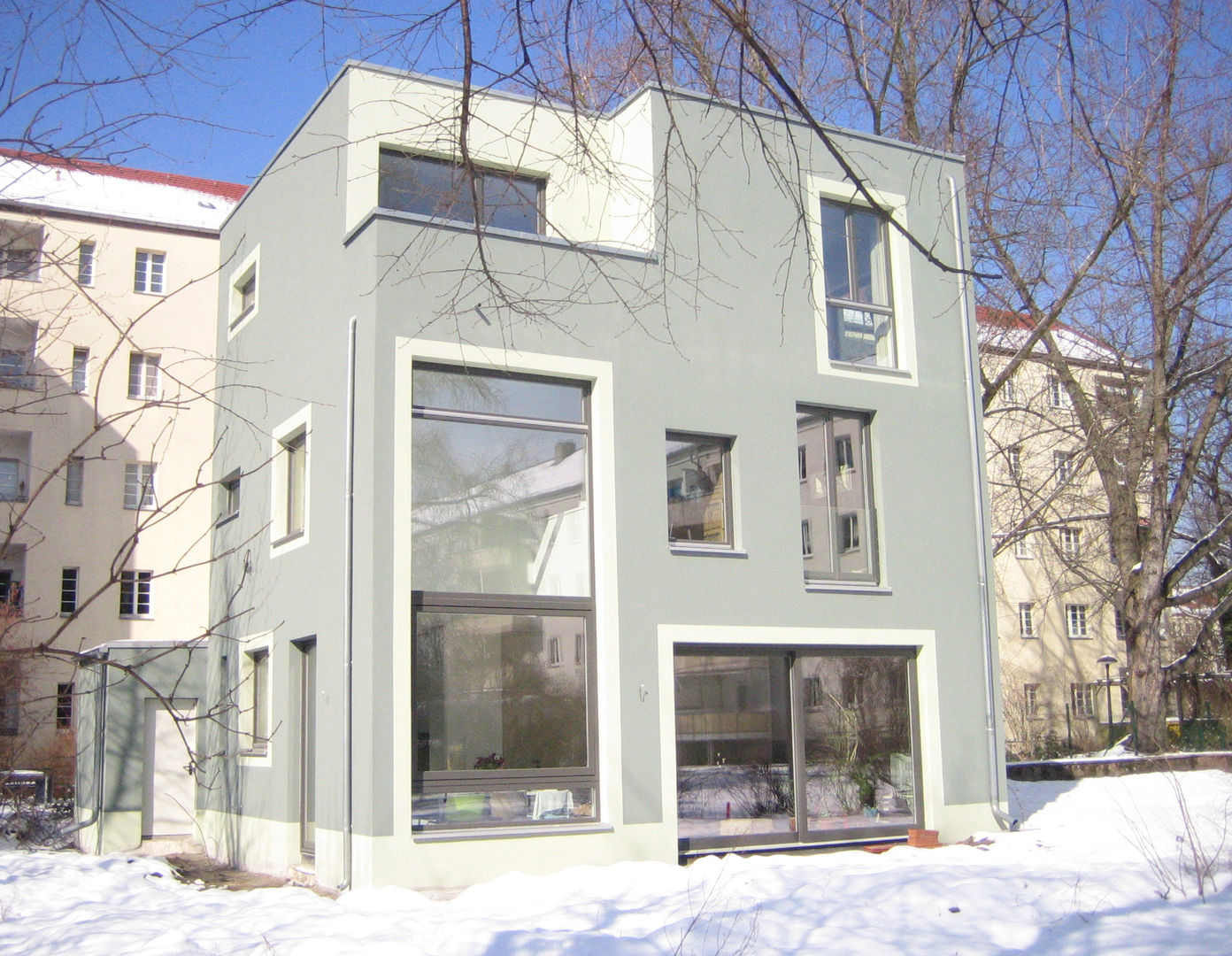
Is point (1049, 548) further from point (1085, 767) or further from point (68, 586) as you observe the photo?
point (68, 586)

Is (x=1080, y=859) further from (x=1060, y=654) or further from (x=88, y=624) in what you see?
(x=1060, y=654)

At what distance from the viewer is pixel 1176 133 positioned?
1705 cm

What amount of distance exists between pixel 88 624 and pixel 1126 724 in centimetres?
2600

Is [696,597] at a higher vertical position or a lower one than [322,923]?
higher

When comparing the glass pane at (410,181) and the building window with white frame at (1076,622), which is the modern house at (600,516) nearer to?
the glass pane at (410,181)

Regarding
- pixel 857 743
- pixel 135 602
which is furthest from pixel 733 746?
pixel 135 602

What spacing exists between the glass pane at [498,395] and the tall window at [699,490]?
1.07 metres

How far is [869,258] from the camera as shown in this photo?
1330cm

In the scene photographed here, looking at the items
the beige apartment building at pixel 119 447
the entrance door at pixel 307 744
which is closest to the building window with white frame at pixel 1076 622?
the beige apartment building at pixel 119 447

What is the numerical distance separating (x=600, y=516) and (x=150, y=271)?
75.0 ft

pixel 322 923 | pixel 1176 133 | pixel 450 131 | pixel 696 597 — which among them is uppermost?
pixel 1176 133

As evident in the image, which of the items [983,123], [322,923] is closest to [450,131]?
[322,923]

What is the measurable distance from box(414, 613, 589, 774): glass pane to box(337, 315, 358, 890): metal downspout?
559mm

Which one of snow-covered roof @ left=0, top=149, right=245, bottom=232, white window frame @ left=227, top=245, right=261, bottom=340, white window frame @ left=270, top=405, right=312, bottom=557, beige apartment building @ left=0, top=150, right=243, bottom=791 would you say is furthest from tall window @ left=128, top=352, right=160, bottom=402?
white window frame @ left=270, top=405, right=312, bottom=557
